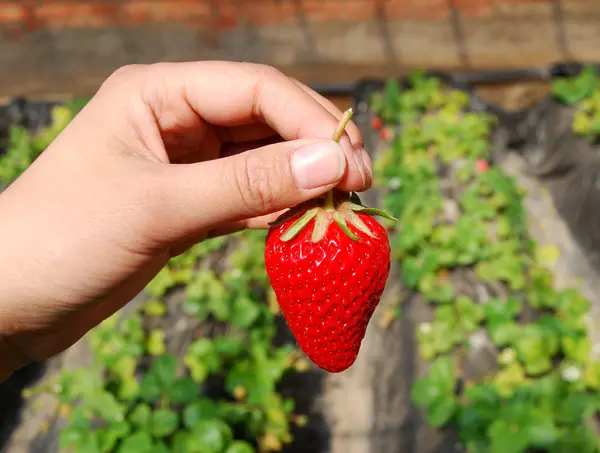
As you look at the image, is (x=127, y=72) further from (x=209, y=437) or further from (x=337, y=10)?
(x=337, y=10)

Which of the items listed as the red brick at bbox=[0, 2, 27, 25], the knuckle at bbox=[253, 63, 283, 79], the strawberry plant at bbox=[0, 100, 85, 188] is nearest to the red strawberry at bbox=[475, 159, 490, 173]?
the knuckle at bbox=[253, 63, 283, 79]

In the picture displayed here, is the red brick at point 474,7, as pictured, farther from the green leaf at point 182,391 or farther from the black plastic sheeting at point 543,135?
the green leaf at point 182,391

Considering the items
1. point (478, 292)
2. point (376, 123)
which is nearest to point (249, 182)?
point (478, 292)

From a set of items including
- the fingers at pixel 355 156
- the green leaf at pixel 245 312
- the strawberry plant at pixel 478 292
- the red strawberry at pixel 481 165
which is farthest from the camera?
the red strawberry at pixel 481 165

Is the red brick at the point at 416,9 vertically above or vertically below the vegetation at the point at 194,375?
above

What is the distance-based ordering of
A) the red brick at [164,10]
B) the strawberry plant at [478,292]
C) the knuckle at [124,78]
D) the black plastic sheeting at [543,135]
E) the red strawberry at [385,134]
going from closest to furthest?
the knuckle at [124,78]
the strawberry plant at [478,292]
the black plastic sheeting at [543,135]
the red strawberry at [385,134]
the red brick at [164,10]

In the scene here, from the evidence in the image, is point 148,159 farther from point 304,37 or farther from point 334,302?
point 304,37

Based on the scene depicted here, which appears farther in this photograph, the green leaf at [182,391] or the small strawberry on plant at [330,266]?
the green leaf at [182,391]

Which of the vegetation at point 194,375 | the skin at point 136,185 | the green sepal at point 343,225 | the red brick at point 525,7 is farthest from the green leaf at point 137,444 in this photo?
the red brick at point 525,7
